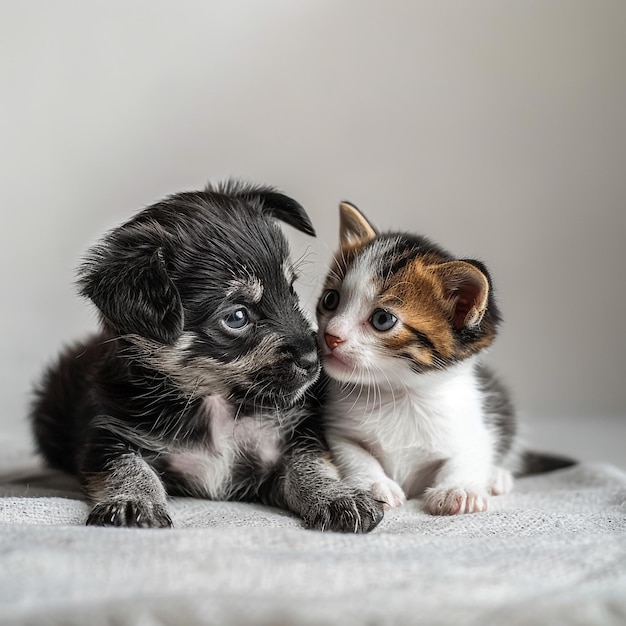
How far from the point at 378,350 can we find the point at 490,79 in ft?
6.40

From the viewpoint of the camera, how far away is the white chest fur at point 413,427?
2.05 metres

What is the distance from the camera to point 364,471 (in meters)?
2.00

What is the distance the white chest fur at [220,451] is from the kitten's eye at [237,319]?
200 mm

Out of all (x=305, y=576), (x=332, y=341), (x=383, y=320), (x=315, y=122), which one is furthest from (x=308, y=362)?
(x=315, y=122)

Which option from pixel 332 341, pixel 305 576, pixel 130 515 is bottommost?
pixel 130 515

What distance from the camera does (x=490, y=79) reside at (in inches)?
135

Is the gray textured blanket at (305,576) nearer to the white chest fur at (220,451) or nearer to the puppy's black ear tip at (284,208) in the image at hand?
the white chest fur at (220,451)

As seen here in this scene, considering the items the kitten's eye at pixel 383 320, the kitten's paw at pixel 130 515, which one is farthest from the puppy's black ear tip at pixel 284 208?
the kitten's paw at pixel 130 515

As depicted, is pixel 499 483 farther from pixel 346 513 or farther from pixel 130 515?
pixel 130 515

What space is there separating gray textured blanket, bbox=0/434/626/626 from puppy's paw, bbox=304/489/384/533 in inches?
1.7

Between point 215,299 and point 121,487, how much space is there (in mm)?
455

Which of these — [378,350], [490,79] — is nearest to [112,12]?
[490,79]

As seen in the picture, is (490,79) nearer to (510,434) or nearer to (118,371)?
(510,434)

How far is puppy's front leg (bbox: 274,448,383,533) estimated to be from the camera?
169 cm
